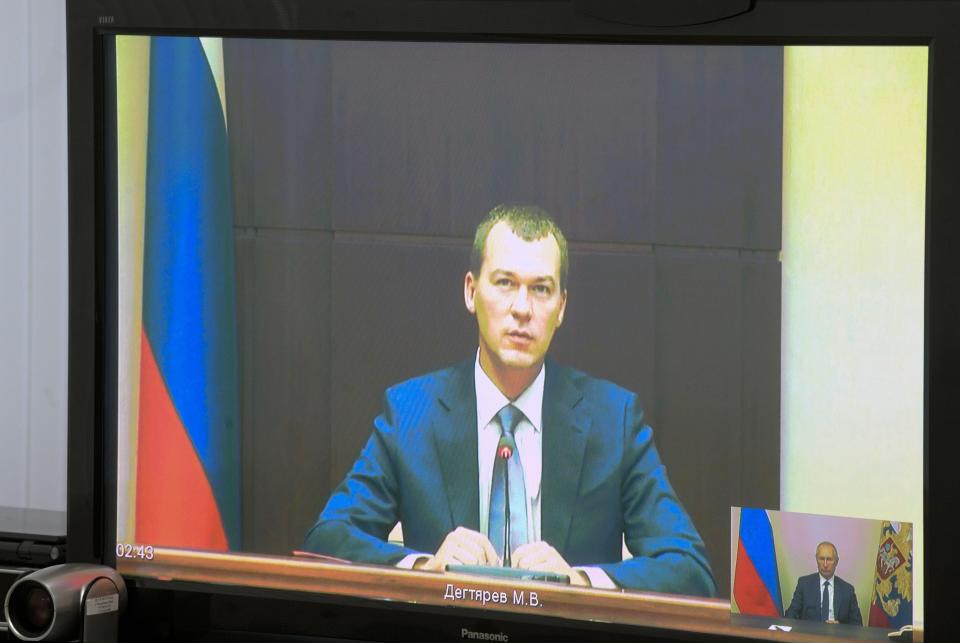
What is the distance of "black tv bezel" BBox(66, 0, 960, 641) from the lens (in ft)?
4.72

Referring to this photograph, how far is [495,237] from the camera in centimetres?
160

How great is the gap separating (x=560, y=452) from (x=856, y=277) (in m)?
0.48

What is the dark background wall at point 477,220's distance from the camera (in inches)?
59.5

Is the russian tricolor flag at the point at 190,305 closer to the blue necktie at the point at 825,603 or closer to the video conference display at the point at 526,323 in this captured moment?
→ the video conference display at the point at 526,323

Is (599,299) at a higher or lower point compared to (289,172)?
lower

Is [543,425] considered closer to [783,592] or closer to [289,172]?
[783,592]

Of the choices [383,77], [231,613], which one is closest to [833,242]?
[383,77]

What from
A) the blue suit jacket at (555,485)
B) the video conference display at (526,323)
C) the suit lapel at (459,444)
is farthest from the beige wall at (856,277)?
the suit lapel at (459,444)

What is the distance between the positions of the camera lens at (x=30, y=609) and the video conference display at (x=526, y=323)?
165 millimetres

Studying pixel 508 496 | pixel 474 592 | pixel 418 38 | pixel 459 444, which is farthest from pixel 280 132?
pixel 474 592

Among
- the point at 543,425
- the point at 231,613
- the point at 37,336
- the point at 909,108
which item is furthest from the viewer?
the point at 37,336

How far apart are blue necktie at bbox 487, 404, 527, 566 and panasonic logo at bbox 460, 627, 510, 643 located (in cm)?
11

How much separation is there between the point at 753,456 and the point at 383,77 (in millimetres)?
769

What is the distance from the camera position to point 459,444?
5.31 feet
